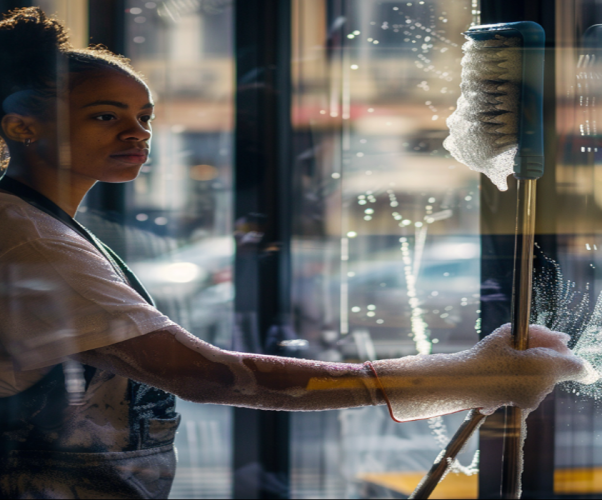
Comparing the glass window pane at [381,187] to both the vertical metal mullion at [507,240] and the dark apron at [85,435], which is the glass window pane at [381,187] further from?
the dark apron at [85,435]

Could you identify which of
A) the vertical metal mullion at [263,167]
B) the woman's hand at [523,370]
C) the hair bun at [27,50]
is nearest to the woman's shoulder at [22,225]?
the hair bun at [27,50]

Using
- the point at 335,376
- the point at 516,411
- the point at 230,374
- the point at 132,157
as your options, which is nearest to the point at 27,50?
the point at 132,157

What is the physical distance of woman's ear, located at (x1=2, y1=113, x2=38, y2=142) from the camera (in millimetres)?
881

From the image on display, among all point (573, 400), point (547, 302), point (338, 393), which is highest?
point (547, 302)

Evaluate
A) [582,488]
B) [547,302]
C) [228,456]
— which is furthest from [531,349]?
[228,456]

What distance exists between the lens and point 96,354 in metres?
0.78

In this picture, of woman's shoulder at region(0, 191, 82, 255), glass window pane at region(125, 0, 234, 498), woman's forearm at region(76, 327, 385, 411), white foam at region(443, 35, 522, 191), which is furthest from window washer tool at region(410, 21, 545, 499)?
woman's shoulder at region(0, 191, 82, 255)

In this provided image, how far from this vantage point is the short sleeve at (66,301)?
738 millimetres

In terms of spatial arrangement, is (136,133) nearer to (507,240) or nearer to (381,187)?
(381,187)

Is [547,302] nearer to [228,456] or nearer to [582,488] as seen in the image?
[582,488]

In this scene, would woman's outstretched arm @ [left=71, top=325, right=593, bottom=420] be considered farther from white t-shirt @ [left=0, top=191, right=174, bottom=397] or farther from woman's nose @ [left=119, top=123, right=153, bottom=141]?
woman's nose @ [left=119, top=123, right=153, bottom=141]

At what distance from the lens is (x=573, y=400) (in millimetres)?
1122

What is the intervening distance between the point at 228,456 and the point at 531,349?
804 mm

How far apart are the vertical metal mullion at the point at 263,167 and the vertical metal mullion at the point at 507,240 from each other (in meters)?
0.50
